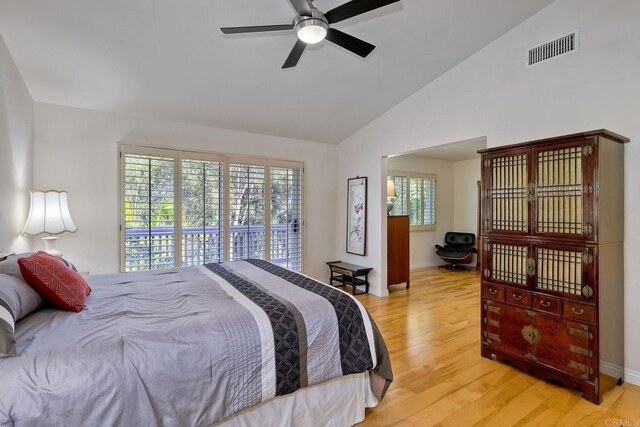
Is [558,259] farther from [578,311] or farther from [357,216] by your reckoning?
[357,216]

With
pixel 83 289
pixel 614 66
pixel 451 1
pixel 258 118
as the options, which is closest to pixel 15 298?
pixel 83 289

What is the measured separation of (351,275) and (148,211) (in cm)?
295

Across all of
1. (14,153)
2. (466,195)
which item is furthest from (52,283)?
(466,195)

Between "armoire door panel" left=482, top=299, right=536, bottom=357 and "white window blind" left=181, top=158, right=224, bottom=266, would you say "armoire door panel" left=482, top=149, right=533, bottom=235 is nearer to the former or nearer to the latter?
"armoire door panel" left=482, top=299, right=536, bottom=357

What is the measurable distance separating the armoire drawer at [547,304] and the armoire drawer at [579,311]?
4 centimetres

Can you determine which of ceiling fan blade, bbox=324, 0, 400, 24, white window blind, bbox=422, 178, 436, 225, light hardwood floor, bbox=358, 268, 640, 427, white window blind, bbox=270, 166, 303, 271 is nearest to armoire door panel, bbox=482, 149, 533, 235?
light hardwood floor, bbox=358, 268, 640, 427

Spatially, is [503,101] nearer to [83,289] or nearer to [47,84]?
[83,289]

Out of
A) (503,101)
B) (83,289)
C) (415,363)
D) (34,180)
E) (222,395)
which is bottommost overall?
(415,363)

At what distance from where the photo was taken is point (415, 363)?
9.06 ft

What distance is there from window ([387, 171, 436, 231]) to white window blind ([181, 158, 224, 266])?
3670 millimetres

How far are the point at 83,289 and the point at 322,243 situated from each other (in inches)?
153

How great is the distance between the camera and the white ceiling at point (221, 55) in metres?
2.51

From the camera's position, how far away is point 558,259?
2.44 meters

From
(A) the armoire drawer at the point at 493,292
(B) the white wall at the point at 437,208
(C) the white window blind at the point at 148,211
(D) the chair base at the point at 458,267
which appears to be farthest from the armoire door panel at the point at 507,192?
(D) the chair base at the point at 458,267
